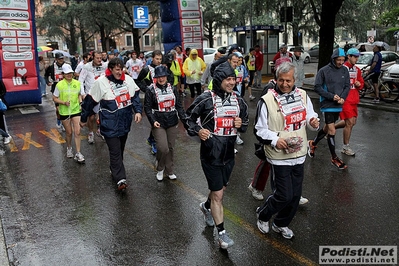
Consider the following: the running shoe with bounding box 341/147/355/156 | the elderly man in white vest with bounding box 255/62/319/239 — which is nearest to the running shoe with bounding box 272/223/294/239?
the elderly man in white vest with bounding box 255/62/319/239

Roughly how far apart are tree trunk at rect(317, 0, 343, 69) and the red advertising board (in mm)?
10039

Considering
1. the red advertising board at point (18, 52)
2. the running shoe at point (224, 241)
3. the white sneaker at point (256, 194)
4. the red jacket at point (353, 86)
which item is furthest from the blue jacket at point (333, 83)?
the red advertising board at point (18, 52)

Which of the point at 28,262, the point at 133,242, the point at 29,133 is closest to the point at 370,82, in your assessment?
the point at 29,133

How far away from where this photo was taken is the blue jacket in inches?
255

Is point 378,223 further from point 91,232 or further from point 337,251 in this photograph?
point 91,232

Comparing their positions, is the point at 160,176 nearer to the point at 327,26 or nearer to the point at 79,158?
the point at 79,158

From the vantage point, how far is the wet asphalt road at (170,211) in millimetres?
4234

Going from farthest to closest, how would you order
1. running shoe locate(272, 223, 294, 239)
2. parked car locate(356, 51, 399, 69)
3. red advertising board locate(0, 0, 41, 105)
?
parked car locate(356, 51, 399, 69), red advertising board locate(0, 0, 41, 105), running shoe locate(272, 223, 294, 239)

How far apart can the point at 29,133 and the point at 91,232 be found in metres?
6.64

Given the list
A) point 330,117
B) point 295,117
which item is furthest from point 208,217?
point 330,117

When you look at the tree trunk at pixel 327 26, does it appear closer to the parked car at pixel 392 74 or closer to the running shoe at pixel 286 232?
the parked car at pixel 392 74

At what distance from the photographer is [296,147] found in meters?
3.95

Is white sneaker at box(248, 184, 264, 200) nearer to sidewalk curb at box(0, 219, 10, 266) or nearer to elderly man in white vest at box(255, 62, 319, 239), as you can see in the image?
elderly man in white vest at box(255, 62, 319, 239)

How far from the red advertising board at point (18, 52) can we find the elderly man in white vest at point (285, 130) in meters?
12.1
